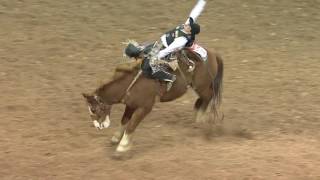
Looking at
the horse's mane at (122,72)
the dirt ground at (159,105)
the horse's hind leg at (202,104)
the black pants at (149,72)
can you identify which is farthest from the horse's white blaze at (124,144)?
the horse's hind leg at (202,104)

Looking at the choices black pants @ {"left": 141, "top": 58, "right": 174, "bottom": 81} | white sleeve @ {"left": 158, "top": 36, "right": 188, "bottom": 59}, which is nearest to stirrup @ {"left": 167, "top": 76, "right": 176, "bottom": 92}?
black pants @ {"left": 141, "top": 58, "right": 174, "bottom": 81}

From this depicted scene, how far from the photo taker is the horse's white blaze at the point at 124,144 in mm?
5688

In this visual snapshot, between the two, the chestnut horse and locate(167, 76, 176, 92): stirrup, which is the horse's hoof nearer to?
the chestnut horse

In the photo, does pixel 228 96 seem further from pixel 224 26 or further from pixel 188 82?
pixel 224 26

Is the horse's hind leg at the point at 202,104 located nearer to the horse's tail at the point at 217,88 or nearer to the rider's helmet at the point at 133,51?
the horse's tail at the point at 217,88

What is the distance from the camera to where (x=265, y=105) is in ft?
23.6

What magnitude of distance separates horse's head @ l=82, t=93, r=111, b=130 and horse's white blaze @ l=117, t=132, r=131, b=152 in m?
0.22

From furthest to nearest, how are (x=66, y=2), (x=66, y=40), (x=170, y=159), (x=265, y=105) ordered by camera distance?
(x=66, y=2), (x=66, y=40), (x=265, y=105), (x=170, y=159)

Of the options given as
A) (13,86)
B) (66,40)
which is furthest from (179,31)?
(66,40)

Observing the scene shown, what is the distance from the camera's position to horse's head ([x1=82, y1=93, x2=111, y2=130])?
5664 millimetres

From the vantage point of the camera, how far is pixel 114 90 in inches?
225

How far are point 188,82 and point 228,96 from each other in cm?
142

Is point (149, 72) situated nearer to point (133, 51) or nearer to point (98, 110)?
point (133, 51)

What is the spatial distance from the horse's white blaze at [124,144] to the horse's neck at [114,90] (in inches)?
13.8
